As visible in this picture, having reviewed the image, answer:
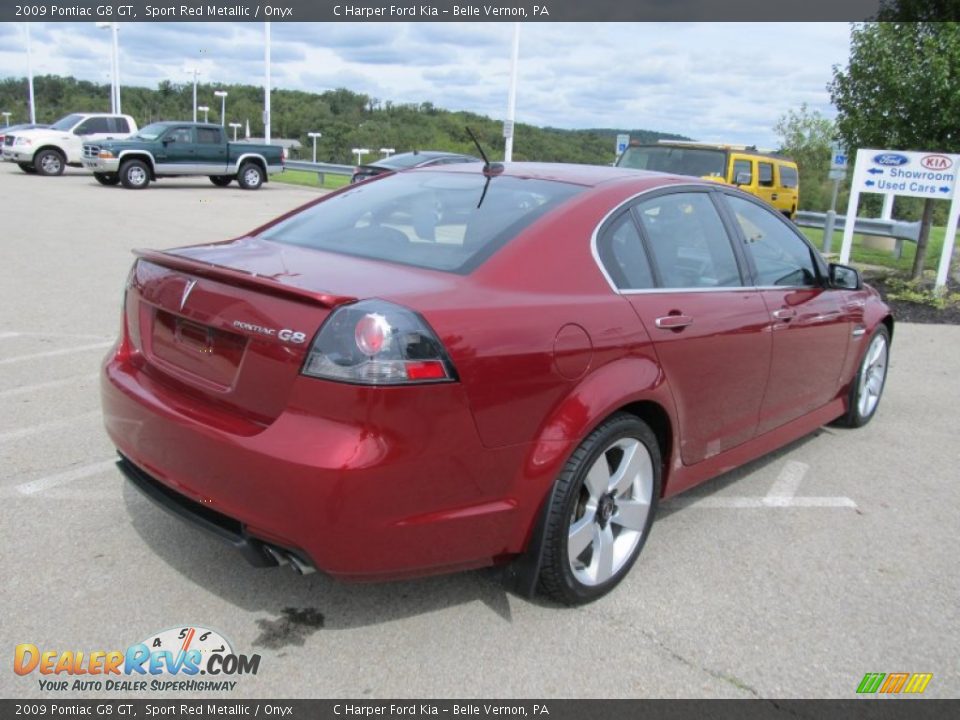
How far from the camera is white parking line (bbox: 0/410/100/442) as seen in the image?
14.9 feet

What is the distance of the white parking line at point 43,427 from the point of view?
4.54m

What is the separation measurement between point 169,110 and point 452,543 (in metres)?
107

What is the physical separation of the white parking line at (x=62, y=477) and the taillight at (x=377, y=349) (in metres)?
1.92

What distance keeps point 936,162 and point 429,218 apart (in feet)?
32.0

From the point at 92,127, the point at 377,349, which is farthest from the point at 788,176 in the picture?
the point at 92,127

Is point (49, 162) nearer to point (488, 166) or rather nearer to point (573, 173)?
point (488, 166)

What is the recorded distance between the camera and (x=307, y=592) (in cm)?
316

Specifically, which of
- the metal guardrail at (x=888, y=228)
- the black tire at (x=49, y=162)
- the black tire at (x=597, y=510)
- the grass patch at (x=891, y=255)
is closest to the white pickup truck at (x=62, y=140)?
the black tire at (x=49, y=162)

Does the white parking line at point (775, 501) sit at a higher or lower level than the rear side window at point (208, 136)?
lower

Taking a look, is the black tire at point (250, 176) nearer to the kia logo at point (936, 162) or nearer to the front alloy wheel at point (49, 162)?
the front alloy wheel at point (49, 162)

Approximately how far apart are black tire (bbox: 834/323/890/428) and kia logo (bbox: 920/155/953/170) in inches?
249

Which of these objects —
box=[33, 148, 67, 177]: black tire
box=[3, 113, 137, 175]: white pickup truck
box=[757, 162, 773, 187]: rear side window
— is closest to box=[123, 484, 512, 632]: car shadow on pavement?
box=[757, 162, 773, 187]: rear side window

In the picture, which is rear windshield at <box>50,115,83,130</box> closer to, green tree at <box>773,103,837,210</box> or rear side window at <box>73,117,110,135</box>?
rear side window at <box>73,117,110,135</box>

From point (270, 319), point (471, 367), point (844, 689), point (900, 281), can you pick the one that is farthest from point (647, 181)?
point (900, 281)
